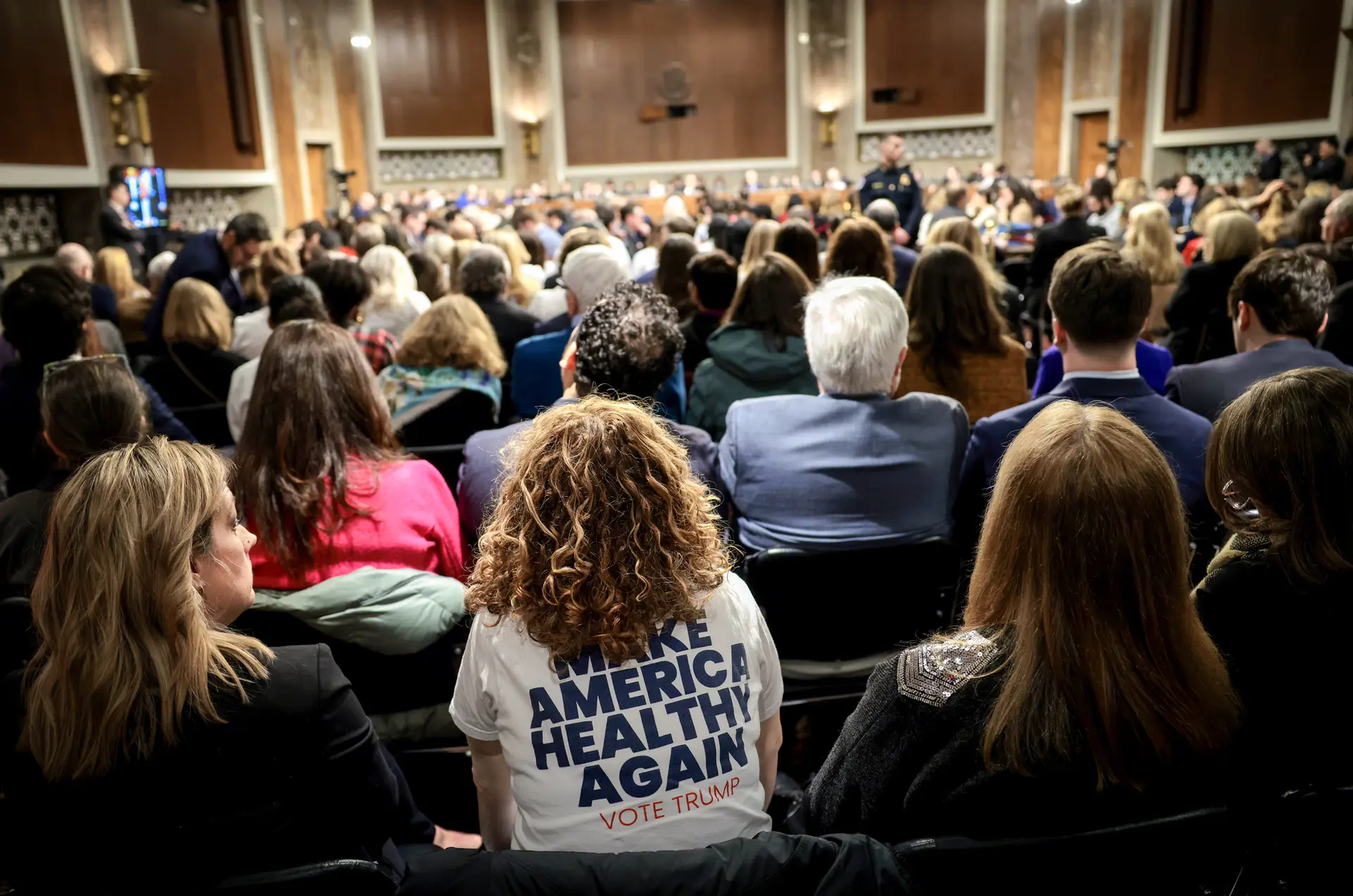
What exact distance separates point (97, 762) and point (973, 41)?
19.0 metres

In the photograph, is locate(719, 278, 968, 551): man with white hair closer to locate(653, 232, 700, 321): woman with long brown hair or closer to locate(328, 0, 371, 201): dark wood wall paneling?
locate(653, 232, 700, 321): woman with long brown hair

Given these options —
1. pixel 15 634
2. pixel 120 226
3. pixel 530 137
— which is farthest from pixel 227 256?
pixel 530 137

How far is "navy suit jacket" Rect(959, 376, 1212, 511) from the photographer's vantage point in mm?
2217

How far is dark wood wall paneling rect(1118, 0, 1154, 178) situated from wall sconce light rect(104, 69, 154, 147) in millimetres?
13015

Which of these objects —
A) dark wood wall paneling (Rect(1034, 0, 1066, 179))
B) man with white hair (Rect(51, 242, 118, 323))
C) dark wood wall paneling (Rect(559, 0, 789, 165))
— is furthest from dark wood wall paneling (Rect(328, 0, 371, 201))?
dark wood wall paneling (Rect(1034, 0, 1066, 179))

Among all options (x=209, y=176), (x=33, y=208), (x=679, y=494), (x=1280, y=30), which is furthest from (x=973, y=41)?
(x=679, y=494)

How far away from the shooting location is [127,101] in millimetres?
9555

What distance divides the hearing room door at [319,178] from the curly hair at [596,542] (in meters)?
14.8

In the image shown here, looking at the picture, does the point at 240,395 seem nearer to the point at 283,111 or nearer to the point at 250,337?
the point at 250,337

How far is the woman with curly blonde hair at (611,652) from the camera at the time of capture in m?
1.25

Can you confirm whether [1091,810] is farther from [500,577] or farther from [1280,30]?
[1280,30]

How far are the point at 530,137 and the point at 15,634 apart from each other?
17741 mm

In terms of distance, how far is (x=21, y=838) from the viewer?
45.4 inches

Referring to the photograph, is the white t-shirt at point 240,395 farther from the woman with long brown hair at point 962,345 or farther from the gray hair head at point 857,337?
the woman with long brown hair at point 962,345
